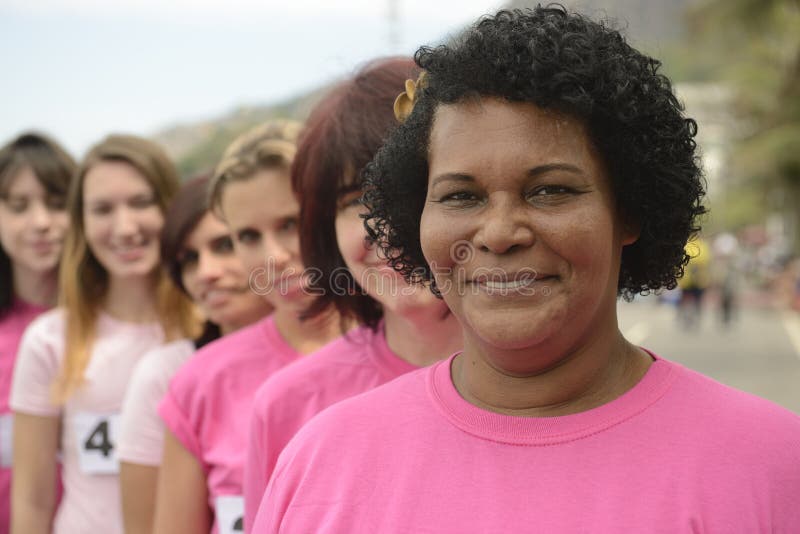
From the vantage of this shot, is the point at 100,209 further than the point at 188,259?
Yes

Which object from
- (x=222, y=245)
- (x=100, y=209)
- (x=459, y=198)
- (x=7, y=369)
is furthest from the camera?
Result: (x=7, y=369)

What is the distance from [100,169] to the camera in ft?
11.8

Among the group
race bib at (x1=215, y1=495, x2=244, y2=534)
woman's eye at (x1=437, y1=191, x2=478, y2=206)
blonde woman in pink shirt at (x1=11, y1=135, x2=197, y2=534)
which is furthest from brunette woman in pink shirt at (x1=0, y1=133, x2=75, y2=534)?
woman's eye at (x1=437, y1=191, x2=478, y2=206)

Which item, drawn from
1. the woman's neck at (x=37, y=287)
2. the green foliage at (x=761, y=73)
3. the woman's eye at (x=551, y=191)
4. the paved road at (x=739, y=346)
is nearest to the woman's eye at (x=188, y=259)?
the woman's neck at (x=37, y=287)

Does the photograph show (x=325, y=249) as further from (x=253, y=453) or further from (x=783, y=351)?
(x=783, y=351)

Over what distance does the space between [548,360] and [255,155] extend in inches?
59.6

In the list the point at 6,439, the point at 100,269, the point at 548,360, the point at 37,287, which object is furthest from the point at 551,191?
the point at 37,287

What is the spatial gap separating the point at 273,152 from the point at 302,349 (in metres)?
0.61

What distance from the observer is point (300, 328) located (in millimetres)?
2727

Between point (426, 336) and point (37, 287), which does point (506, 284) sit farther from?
point (37, 287)

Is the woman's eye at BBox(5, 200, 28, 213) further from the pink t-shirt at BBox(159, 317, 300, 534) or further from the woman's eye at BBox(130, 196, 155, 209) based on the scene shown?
the pink t-shirt at BBox(159, 317, 300, 534)

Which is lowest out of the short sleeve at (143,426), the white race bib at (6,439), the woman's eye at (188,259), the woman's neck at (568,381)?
the white race bib at (6,439)

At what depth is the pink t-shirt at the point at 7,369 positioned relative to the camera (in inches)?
150

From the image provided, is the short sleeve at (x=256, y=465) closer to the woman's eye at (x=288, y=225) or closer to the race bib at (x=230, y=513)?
the race bib at (x=230, y=513)
